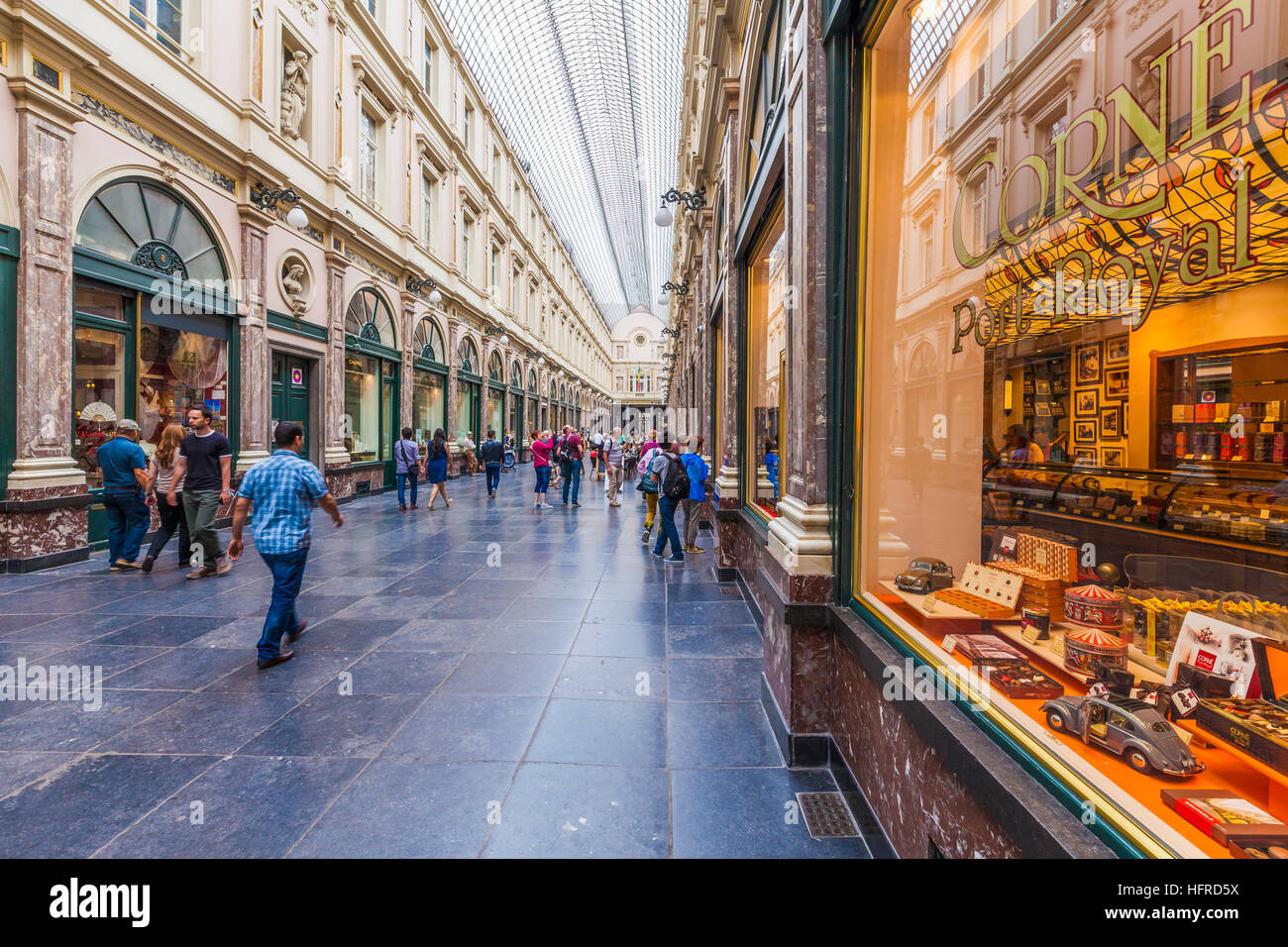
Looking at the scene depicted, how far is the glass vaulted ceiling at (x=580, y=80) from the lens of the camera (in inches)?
902

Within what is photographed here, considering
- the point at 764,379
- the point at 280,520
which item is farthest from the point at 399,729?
the point at 764,379

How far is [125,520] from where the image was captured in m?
7.30

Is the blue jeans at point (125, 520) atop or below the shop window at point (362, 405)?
below

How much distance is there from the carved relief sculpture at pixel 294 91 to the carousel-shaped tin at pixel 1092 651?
1499cm

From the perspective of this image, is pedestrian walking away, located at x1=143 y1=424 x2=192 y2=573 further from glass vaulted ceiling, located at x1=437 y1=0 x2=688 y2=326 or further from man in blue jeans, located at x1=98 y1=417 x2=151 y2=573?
glass vaulted ceiling, located at x1=437 y1=0 x2=688 y2=326

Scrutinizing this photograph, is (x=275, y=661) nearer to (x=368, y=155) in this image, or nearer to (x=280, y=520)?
(x=280, y=520)

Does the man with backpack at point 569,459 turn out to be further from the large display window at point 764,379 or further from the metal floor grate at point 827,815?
the metal floor grate at point 827,815

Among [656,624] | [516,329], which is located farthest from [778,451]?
[516,329]

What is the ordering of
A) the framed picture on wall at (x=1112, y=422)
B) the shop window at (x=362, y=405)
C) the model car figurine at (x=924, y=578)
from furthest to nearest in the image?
the shop window at (x=362, y=405)
the framed picture on wall at (x=1112, y=422)
the model car figurine at (x=924, y=578)

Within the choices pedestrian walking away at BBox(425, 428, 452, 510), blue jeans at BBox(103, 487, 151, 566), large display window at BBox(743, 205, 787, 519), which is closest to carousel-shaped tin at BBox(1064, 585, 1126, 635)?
large display window at BBox(743, 205, 787, 519)

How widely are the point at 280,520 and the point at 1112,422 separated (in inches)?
287

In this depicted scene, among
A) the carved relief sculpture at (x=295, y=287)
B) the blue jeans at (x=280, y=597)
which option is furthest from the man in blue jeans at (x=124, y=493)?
the carved relief sculpture at (x=295, y=287)

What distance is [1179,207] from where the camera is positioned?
1.98 metres
